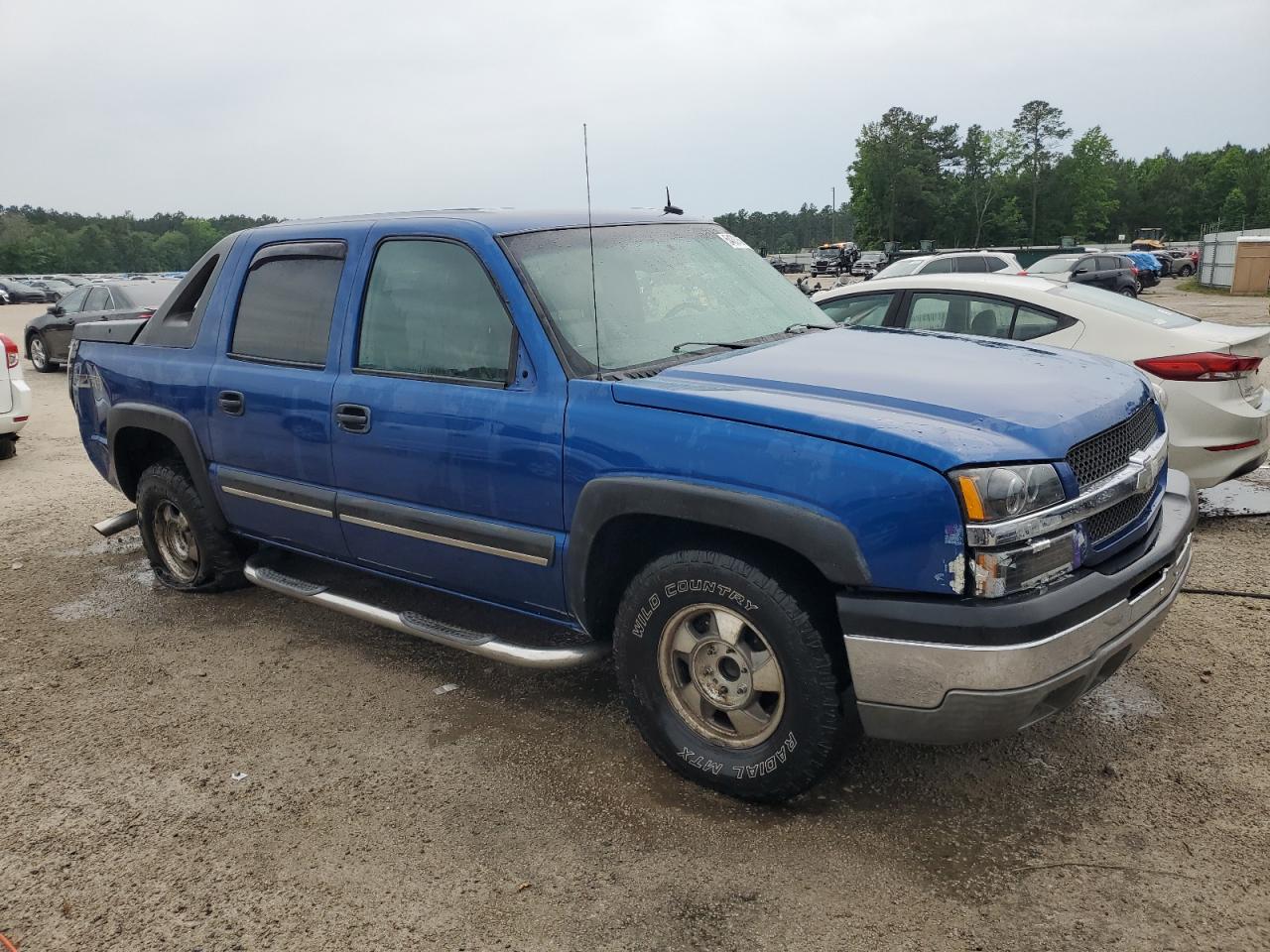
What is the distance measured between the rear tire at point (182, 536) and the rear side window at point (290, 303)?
3.05 ft

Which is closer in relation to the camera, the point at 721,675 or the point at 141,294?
the point at 721,675

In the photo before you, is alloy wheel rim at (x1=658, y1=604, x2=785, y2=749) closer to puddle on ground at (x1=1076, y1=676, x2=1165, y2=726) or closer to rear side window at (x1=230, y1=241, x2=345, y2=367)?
puddle on ground at (x1=1076, y1=676, x2=1165, y2=726)

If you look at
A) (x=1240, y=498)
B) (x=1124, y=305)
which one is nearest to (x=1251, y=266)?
(x=1240, y=498)

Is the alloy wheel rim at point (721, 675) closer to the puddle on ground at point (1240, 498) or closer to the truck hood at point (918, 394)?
the truck hood at point (918, 394)

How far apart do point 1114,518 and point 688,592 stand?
4.36 ft

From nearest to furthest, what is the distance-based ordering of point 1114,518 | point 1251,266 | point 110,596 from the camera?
point 1114,518 → point 110,596 → point 1251,266

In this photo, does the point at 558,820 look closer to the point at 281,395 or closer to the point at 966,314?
the point at 281,395

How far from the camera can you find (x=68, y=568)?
20.3ft

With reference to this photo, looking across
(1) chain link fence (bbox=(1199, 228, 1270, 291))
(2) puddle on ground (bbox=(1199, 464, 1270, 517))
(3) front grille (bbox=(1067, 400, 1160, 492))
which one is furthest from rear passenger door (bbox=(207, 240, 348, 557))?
(1) chain link fence (bbox=(1199, 228, 1270, 291))

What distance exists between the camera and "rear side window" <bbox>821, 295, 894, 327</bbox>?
6633 millimetres

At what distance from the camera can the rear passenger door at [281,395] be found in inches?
163

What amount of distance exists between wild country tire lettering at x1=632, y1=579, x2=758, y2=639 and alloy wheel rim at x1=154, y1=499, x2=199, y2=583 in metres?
2.99

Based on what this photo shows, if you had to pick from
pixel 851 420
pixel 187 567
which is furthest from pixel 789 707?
pixel 187 567

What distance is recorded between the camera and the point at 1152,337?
5.62 metres
